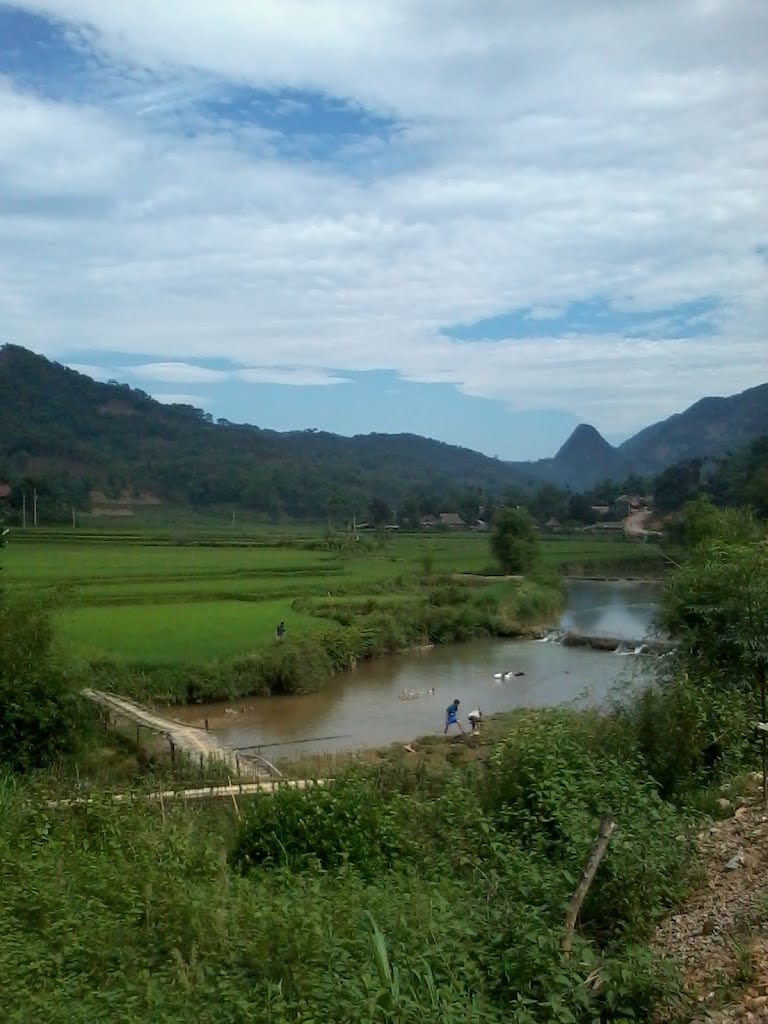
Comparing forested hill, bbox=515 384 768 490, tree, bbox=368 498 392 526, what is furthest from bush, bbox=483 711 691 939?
forested hill, bbox=515 384 768 490

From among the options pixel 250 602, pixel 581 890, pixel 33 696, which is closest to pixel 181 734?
pixel 33 696

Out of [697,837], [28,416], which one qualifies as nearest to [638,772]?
[697,837]

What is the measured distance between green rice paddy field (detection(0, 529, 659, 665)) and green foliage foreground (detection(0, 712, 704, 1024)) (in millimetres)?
9382

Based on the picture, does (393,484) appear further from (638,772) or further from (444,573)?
(638,772)

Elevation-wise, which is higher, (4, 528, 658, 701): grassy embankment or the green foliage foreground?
the green foliage foreground

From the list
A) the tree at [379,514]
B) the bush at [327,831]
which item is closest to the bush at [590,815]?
the bush at [327,831]

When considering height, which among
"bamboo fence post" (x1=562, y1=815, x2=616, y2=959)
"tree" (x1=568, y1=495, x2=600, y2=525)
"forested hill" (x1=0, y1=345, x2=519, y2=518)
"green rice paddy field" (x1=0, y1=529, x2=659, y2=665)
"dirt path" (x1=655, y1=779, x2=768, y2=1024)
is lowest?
"green rice paddy field" (x1=0, y1=529, x2=659, y2=665)

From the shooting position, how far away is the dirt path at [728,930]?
170 inches

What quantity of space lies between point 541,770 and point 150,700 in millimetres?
16747

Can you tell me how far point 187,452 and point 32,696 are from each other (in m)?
105

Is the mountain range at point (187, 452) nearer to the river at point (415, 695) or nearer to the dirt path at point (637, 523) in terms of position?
the dirt path at point (637, 523)

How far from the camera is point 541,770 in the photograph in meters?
7.72

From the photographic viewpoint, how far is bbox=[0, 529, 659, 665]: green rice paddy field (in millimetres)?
26172

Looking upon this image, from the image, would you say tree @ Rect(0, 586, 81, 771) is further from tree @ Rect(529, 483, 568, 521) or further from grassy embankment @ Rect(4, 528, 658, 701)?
tree @ Rect(529, 483, 568, 521)
